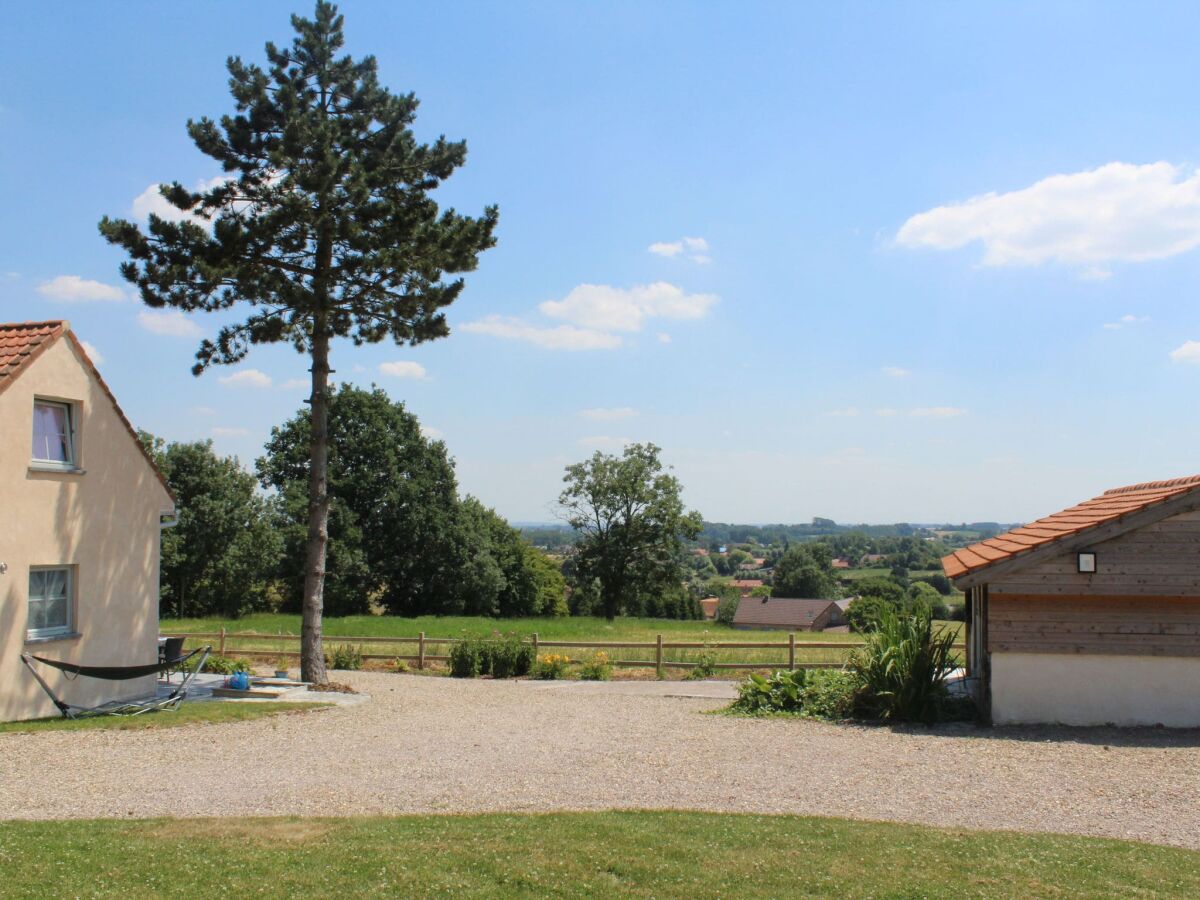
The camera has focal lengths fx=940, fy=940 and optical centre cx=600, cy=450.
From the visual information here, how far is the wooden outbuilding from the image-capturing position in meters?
70.6

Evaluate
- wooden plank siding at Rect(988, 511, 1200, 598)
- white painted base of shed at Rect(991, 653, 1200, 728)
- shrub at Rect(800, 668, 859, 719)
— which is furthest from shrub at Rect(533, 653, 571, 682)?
wooden plank siding at Rect(988, 511, 1200, 598)

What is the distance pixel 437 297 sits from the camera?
18359mm

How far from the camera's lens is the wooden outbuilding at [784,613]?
70.6 meters

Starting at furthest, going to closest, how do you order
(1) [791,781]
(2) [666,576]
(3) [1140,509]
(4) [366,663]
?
1. (2) [666,576]
2. (4) [366,663]
3. (3) [1140,509]
4. (1) [791,781]

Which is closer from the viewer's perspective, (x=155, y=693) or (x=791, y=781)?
(x=791, y=781)

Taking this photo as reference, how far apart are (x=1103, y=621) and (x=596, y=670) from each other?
35.7 ft

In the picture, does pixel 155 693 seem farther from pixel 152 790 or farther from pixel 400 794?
pixel 400 794

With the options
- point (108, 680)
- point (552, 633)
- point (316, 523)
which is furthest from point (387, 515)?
point (108, 680)

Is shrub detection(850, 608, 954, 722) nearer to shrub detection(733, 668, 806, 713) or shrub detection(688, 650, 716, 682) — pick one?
shrub detection(733, 668, 806, 713)

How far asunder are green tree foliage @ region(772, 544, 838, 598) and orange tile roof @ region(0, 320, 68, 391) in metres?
87.2

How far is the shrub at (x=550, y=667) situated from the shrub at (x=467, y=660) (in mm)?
1332

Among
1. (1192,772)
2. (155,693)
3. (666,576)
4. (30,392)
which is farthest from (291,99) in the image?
(666,576)

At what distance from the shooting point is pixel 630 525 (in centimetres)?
5300

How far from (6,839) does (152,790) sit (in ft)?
7.88
